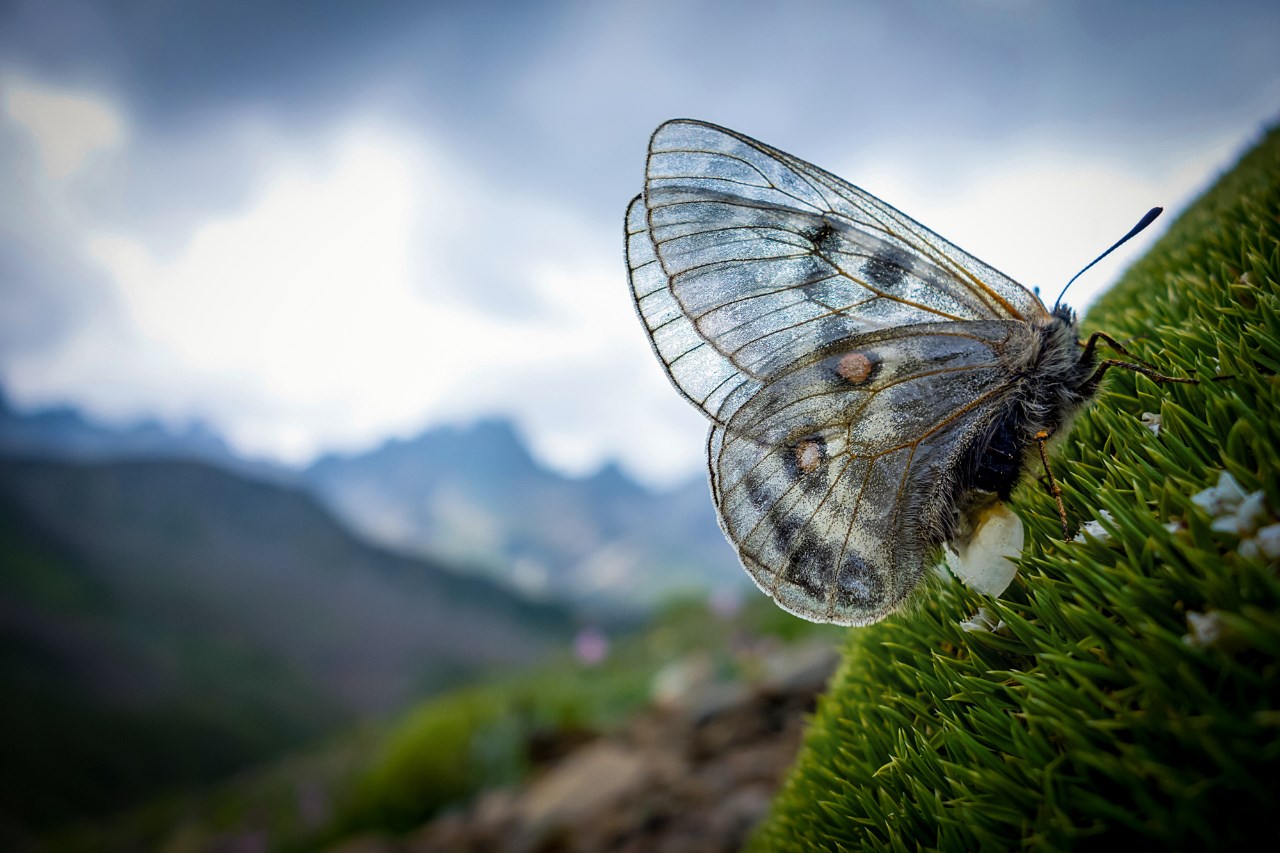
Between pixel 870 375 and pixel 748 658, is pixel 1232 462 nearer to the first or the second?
pixel 870 375

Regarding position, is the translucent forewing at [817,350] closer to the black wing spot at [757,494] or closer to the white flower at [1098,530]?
the black wing spot at [757,494]

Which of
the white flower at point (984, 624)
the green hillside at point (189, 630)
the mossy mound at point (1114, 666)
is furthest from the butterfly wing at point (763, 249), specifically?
the green hillside at point (189, 630)

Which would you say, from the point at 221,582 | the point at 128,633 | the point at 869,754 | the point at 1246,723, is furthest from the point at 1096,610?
the point at 221,582

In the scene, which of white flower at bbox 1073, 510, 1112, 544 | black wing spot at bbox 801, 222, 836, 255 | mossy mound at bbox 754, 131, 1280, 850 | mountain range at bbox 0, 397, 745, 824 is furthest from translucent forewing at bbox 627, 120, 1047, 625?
mountain range at bbox 0, 397, 745, 824

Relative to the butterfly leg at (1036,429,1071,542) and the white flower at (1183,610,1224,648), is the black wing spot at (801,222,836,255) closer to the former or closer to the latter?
the butterfly leg at (1036,429,1071,542)

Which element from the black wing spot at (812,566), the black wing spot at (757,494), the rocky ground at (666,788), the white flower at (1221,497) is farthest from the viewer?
the rocky ground at (666,788)

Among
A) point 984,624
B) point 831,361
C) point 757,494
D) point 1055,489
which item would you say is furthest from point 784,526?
point 1055,489

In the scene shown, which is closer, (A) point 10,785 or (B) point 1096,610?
(B) point 1096,610
